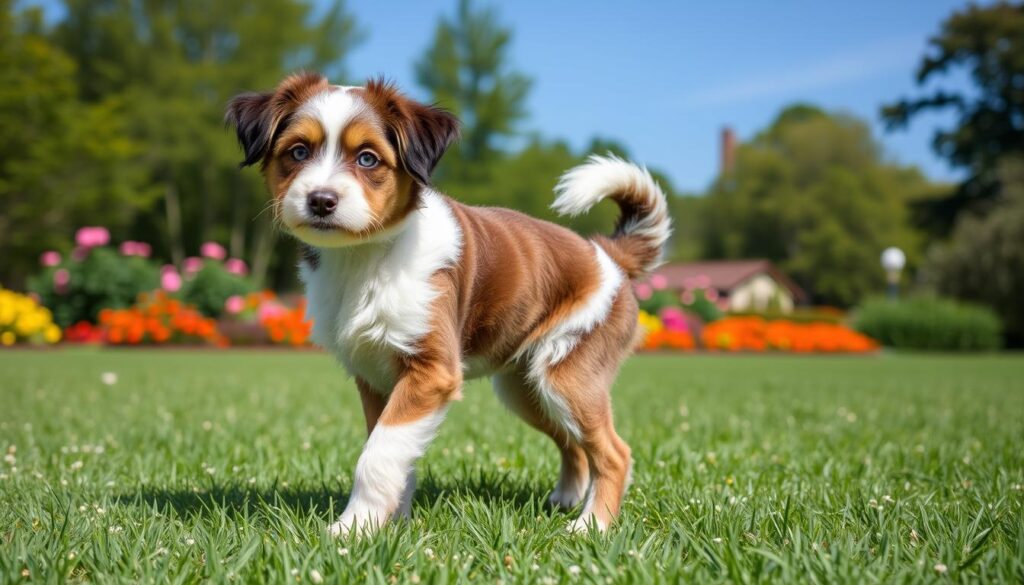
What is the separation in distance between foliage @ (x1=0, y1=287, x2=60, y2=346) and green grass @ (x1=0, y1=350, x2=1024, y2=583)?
10.5m

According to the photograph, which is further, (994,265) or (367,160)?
(994,265)

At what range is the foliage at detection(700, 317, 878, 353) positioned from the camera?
21.7 metres

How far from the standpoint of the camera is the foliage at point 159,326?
1786 centimetres

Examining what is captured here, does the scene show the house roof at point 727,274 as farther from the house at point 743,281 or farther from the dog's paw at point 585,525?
the dog's paw at point 585,525

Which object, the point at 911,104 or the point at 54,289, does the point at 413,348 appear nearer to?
the point at 54,289

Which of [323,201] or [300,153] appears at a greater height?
[300,153]

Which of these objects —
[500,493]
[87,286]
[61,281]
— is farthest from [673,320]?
[500,493]

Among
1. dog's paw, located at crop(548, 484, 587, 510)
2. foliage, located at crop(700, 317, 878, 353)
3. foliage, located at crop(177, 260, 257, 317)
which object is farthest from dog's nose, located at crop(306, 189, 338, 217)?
foliage, located at crop(700, 317, 878, 353)

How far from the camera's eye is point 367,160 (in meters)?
3.14

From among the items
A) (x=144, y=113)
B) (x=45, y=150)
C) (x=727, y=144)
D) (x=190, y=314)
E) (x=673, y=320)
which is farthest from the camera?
(x=727, y=144)

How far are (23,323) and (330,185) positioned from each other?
18.2m

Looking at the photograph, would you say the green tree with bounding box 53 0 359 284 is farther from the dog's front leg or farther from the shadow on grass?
the dog's front leg

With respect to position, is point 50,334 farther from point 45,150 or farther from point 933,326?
point 933,326

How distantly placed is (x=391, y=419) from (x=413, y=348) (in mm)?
285
